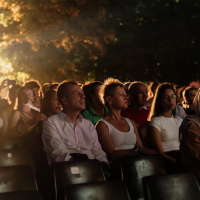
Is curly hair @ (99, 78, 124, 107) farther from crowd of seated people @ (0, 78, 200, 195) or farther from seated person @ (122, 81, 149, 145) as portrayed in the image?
seated person @ (122, 81, 149, 145)

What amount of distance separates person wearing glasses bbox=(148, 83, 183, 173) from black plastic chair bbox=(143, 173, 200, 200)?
0.96m

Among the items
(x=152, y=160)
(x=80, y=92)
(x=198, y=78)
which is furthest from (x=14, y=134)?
(x=198, y=78)

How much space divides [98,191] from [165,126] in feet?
6.16

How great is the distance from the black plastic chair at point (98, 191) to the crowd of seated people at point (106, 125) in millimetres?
770

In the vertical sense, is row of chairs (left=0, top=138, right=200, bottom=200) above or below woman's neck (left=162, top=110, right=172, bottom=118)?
below

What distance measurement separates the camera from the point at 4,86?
508cm

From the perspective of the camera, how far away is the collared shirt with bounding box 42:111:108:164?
3.15 m

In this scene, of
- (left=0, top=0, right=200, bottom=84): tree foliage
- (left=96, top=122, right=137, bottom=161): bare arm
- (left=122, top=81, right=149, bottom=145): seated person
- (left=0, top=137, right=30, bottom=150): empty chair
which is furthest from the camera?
(left=0, top=0, right=200, bottom=84): tree foliage

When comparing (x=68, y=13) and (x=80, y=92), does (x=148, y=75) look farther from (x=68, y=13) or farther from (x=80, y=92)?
(x=80, y=92)

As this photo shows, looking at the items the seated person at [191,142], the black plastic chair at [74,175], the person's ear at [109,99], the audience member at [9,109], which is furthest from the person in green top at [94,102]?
the seated person at [191,142]

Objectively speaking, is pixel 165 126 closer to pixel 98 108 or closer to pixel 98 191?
pixel 98 108

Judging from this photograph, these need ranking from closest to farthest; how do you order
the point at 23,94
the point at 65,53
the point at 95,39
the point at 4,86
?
the point at 23,94 → the point at 4,86 → the point at 95,39 → the point at 65,53

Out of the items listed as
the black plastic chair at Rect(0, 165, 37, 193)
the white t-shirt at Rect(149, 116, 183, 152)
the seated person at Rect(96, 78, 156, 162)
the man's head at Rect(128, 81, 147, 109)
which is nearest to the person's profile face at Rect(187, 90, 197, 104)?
the man's head at Rect(128, 81, 147, 109)

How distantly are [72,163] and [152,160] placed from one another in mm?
797
